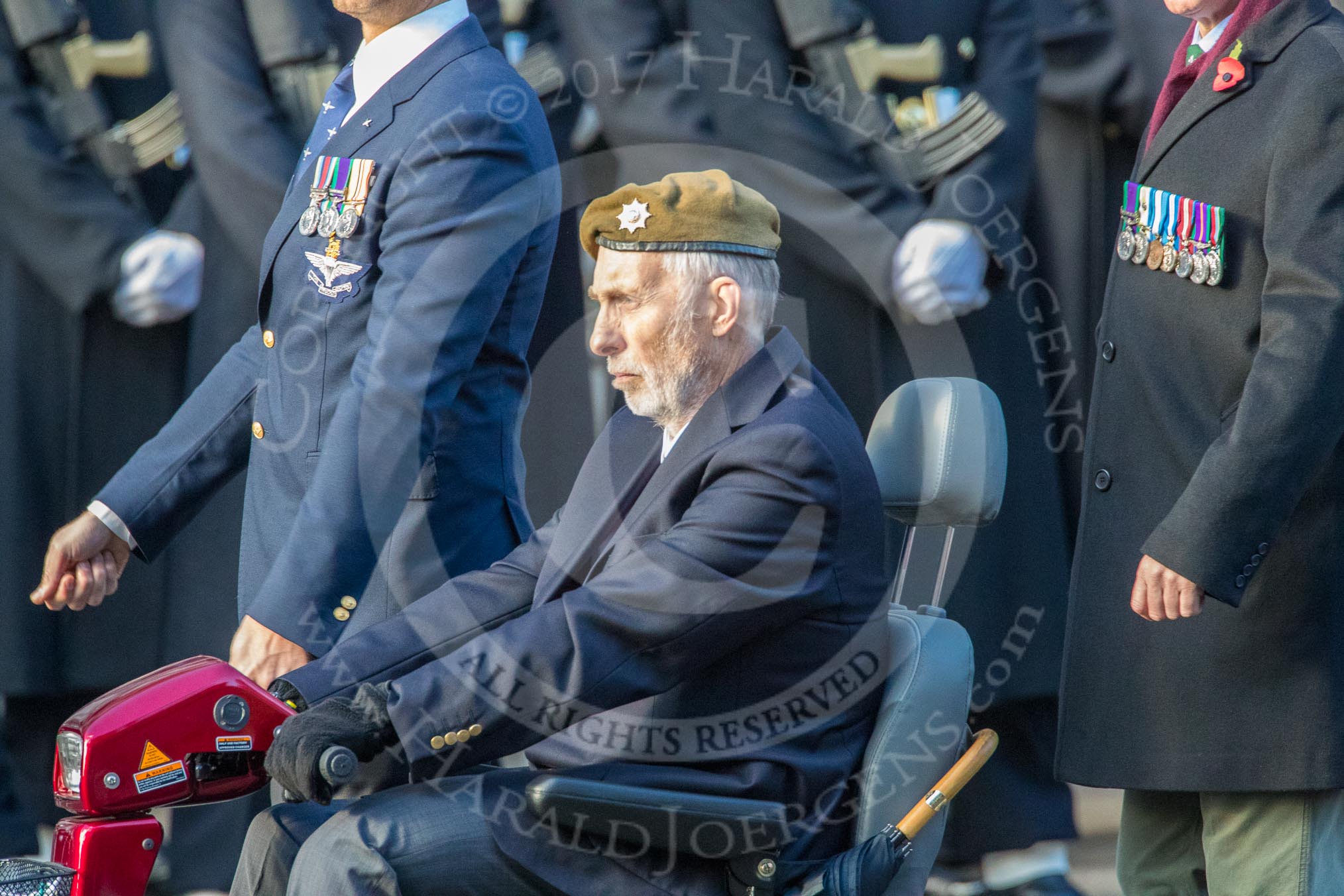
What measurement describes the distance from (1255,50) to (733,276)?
716 mm

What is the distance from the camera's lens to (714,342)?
2.29 m

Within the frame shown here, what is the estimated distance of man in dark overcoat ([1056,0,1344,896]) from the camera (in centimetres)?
213

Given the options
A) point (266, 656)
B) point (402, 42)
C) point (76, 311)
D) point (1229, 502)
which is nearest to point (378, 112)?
point (402, 42)

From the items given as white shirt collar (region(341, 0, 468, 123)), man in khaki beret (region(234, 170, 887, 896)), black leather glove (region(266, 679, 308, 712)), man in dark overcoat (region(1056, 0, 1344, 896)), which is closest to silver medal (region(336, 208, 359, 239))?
white shirt collar (region(341, 0, 468, 123))

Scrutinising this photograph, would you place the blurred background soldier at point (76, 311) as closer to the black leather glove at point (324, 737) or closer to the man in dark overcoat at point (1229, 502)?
the black leather glove at point (324, 737)

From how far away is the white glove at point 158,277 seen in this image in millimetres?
3635

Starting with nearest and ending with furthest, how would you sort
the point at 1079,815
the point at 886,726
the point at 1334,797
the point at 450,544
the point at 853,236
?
the point at 886,726 → the point at 1334,797 → the point at 450,544 → the point at 853,236 → the point at 1079,815

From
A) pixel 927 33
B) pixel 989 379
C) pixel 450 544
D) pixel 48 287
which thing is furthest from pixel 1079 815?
pixel 48 287

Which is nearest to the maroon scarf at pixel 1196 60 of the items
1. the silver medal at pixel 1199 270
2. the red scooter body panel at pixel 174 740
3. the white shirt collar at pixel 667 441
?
the silver medal at pixel 1199 270

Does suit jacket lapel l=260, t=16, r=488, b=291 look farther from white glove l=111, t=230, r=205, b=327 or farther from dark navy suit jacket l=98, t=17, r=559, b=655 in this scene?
white glove l=111, t=230, r=205, b=327

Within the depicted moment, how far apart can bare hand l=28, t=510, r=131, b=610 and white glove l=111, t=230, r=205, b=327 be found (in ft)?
3.77

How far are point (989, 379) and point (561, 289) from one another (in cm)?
92

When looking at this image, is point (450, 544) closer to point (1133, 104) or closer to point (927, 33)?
point (927, 33)

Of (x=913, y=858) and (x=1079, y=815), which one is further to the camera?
(x=1079, y=815)
